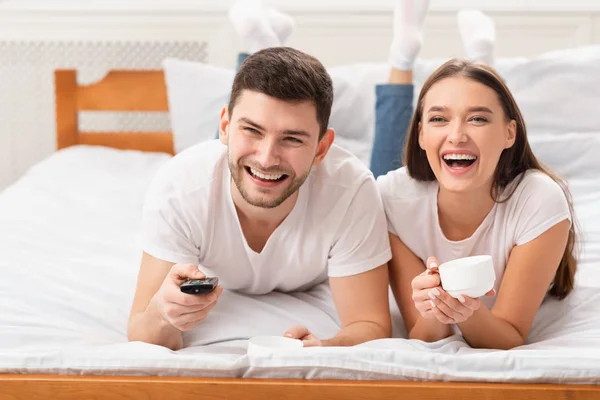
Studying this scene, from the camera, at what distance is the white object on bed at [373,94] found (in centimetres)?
238

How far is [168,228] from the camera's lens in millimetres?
1434

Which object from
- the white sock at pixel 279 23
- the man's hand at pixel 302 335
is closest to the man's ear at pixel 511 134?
the man's hand at pixel 302 335

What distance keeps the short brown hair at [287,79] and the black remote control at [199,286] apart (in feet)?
1.07

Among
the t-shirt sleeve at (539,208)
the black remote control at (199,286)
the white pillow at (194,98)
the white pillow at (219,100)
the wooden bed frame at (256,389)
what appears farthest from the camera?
the white pillow at (194,98)

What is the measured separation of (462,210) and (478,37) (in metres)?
0.94

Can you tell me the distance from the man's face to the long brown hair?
0.82 feet

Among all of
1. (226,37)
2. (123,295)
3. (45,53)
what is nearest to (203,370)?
(123,295)

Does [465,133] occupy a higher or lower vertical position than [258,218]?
higher

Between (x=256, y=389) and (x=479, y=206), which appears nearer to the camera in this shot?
(x=256, y=389)

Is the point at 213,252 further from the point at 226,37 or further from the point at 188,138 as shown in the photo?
the point at 226,37

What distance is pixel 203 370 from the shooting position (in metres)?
1.08

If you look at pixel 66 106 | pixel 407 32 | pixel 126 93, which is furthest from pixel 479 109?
pixel 66 106

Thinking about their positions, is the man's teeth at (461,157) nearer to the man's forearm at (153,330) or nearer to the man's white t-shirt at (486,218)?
the man's white t-shirt at (486,218)

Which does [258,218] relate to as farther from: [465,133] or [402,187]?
[465,133]
